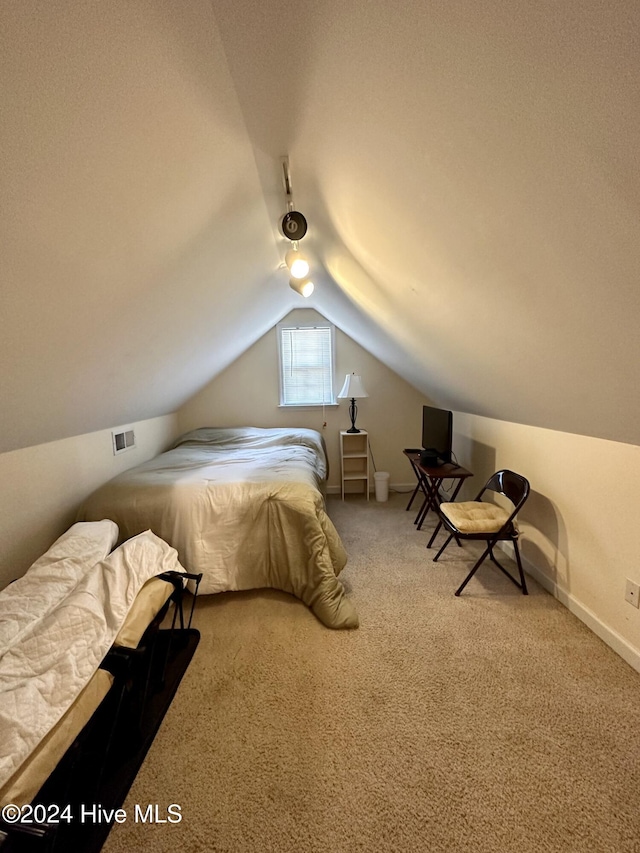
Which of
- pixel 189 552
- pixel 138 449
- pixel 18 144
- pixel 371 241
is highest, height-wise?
pixel 371 241

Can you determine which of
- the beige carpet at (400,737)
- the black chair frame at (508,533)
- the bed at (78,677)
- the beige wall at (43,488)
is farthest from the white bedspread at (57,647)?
the black chair frame at (508,533)

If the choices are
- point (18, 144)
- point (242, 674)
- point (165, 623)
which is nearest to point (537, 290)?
point (18, 144)

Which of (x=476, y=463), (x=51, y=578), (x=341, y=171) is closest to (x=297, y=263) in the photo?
(x=341, y=171)

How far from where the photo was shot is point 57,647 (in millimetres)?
1108

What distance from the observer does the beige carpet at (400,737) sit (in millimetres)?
1098

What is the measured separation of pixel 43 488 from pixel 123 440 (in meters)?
0.93

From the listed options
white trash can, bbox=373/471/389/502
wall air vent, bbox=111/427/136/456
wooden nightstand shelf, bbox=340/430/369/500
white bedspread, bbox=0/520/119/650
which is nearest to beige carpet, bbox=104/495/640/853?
white bedspread, bbox=0/520/119/650

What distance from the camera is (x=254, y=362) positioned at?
434 centimetres

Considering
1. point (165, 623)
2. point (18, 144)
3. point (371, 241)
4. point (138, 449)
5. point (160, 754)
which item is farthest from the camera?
point (138, 449)

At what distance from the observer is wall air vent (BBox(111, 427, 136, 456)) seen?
2.93 metres

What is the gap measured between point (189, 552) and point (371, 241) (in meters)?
2.01

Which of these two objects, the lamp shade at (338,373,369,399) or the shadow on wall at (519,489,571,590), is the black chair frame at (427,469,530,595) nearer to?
the shadow on wall at (519,489,571,590)

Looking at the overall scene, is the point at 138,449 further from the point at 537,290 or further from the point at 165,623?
the point at 537,290

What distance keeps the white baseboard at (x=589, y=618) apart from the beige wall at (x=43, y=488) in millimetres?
3087
